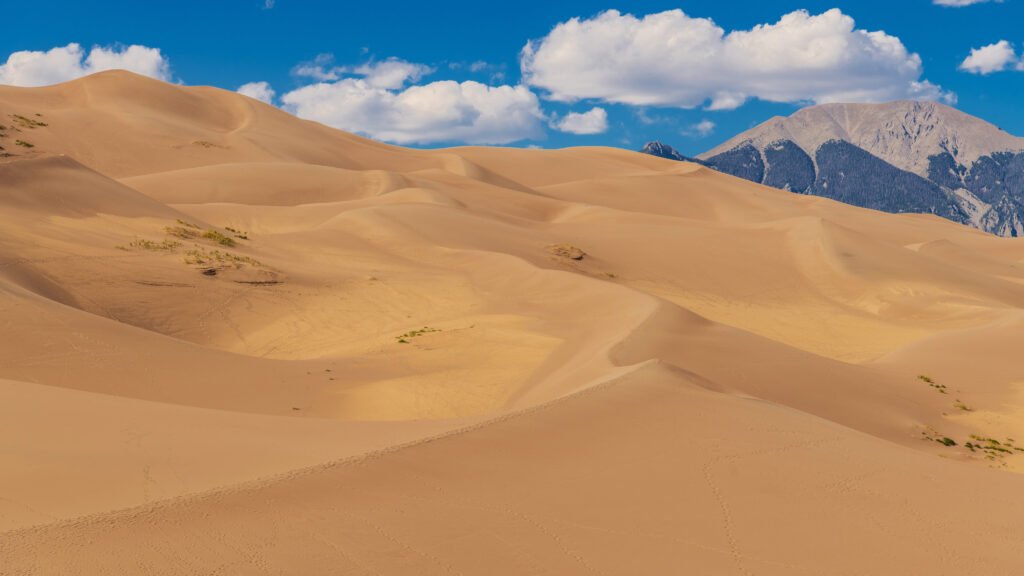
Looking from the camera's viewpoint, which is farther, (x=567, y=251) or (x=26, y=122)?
(x=26, y=122)

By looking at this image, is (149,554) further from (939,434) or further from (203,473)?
(939,434)

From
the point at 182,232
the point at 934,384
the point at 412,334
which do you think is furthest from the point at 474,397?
the point at 182,232

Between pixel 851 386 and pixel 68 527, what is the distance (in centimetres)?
1278

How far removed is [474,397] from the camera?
1230 cm

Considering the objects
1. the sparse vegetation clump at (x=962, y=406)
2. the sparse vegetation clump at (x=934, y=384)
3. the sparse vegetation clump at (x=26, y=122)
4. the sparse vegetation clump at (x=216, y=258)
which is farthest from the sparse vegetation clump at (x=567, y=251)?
the sparse vegetation clump at (x=26, y=122)

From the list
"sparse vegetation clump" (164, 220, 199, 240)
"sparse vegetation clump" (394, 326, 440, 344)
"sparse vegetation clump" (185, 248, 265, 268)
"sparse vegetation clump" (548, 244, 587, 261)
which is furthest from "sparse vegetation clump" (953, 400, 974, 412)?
"sparse vegetation clump" (164, 220, 199, 240)

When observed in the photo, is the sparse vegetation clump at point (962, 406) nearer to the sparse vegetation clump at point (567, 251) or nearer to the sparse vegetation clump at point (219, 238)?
the sparse vegetation clump at point (567, 251)

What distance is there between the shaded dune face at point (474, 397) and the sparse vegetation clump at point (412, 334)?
156 millimetres

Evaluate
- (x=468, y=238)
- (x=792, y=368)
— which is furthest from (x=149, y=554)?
(x=468, y=238)

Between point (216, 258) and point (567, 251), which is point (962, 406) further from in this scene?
point (216, 258)

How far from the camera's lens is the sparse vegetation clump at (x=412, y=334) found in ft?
52.6

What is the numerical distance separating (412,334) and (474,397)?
4649 millimetres

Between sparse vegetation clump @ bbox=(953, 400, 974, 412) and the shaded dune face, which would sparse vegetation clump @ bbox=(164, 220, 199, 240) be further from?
sparse vegetation clump @ bbox=(953, 400, 974, 412)

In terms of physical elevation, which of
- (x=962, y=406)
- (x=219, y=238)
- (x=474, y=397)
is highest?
(x=219, y=238)
